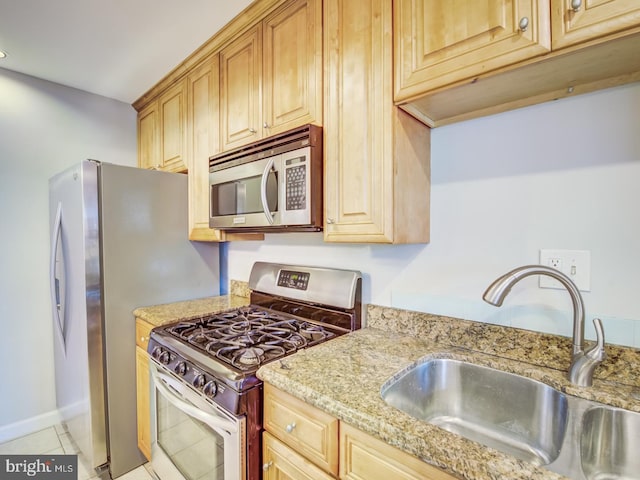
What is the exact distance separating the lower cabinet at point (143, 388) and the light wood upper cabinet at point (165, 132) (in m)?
1.05

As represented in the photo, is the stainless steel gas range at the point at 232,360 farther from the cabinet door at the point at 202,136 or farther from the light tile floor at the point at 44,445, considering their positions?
the light tile floor at the point at 44,445

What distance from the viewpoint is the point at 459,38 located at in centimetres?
92

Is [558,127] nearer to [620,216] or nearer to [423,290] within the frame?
[620,216]

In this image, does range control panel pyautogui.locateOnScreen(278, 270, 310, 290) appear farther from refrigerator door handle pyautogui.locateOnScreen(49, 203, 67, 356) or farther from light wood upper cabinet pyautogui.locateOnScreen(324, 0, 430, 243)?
refrigerator door handle pyautogui.locateOnScreen(49, 203, 67, 356)

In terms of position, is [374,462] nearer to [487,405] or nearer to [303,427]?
[303,427]

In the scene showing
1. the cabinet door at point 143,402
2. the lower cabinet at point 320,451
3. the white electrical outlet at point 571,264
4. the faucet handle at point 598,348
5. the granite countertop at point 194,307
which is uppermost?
the white electrical outlet at point 571,264

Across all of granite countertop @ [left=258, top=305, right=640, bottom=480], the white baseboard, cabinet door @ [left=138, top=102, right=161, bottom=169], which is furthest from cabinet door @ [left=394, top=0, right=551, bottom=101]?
the white baseboard

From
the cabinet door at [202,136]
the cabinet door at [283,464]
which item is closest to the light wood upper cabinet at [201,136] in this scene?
the cabinet door at [202,136]

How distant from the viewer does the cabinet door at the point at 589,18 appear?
69cm

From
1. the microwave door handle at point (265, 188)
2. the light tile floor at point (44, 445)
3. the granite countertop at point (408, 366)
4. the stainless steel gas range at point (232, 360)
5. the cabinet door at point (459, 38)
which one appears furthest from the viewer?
the light tile floor at point (44, 445)

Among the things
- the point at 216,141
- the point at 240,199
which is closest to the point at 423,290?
the point at 240,199

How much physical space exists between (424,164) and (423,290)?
522mm

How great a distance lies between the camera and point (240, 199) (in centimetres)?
165

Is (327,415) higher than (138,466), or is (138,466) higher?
(327,415)
